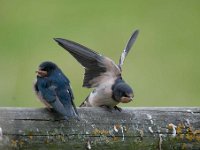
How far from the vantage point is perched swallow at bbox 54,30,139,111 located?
5.35 m

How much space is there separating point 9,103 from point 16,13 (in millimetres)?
6244

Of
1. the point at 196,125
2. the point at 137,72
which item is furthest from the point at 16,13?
the point at 196,125

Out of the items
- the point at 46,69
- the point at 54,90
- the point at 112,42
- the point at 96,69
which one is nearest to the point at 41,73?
the point at 46,69

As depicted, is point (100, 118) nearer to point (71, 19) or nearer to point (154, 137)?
point (154, 137)

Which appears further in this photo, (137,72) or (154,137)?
(137,72)

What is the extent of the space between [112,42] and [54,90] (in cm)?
799

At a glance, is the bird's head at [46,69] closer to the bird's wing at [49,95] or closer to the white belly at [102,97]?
the bird's wing at [49,95]

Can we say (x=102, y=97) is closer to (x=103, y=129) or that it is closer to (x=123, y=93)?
(x=123, y=93)

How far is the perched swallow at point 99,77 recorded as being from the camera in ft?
17.6

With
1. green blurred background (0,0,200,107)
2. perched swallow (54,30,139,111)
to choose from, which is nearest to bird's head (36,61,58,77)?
perched swallow (54,30,139,111)

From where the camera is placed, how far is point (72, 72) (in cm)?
1062

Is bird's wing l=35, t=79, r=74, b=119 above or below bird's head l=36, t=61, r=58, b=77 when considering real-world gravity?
below

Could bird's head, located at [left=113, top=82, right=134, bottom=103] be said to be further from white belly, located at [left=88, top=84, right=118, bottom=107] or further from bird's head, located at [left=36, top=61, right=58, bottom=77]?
bird's head, located at [left=36, top=61, right=58, bottom=77]

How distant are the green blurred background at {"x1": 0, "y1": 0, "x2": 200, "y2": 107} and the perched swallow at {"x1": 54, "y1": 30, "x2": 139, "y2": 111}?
2.79 meters
